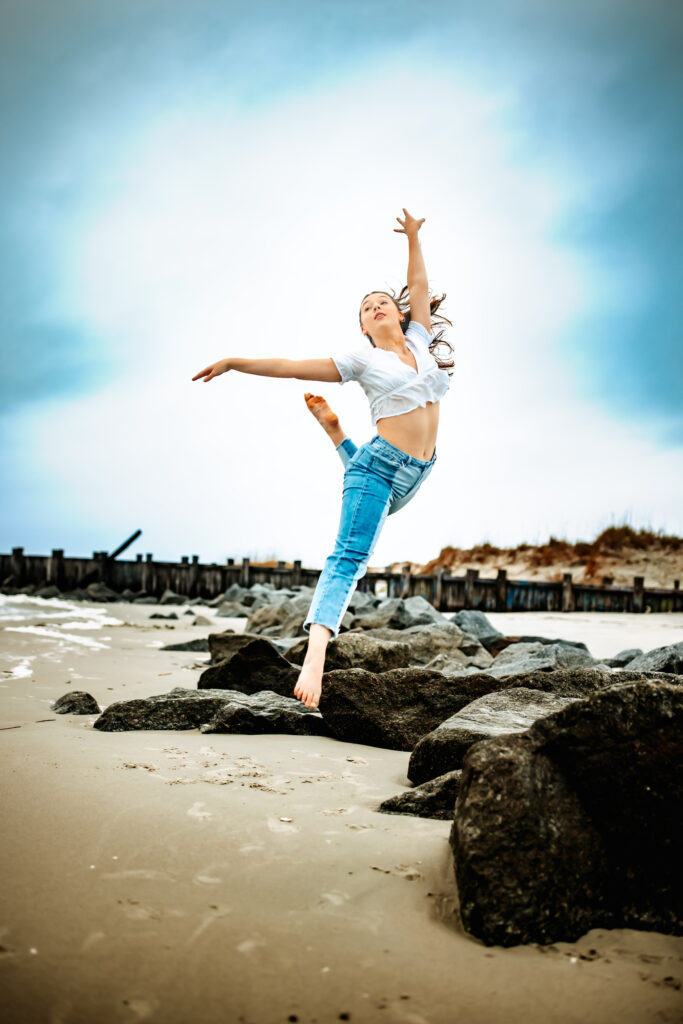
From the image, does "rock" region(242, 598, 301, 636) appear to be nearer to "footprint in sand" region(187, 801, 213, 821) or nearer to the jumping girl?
the jumping girl

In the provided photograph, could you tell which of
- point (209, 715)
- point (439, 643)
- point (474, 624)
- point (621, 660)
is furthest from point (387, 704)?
point (474, 624)

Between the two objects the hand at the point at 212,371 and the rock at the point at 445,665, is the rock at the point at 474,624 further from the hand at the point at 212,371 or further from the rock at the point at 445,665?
the hand at the point at 212,371

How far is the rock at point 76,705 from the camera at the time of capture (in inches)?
174

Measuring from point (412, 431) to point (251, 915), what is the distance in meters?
1.67

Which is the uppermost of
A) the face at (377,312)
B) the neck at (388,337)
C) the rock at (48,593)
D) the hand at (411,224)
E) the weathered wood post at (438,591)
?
the hand at (411,224)

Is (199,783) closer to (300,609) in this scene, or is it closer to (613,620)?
(300,609)

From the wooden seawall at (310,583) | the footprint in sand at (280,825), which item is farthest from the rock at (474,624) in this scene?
the wooden seawall at (310,583)

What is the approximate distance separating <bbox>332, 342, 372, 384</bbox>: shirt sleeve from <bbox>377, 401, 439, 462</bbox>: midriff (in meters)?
0.20

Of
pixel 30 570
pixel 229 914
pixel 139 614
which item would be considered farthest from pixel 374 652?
pixel 30 570

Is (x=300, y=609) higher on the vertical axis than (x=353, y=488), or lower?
lower

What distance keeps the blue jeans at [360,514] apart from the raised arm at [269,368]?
34 centimetres

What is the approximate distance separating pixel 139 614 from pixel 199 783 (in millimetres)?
14227

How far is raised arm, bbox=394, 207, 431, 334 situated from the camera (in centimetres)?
303

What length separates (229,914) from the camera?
5.98 ft
